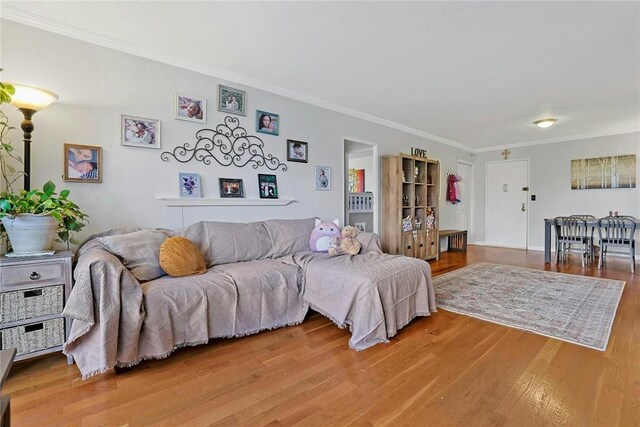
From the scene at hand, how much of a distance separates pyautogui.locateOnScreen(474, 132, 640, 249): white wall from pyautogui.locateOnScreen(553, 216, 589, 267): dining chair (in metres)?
0.98

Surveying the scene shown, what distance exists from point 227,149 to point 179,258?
1264 mm

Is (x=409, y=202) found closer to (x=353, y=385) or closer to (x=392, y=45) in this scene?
(x=392, y=45)

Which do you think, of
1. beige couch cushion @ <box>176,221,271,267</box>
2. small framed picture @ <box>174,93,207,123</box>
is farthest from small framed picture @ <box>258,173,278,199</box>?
small framed picture @ <box>174,93,207,123</box>

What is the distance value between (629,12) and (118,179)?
3820 mm

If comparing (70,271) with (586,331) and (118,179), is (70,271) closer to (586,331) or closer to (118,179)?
(118,179)

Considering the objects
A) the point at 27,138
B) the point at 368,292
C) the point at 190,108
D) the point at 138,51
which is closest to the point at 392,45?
the point at 190,108

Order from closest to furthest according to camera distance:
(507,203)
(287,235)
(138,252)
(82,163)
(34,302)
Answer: (34,302) → (138,252) → (82,163) → (287,235) → (507,203)

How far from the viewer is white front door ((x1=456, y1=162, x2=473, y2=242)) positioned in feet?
21.9

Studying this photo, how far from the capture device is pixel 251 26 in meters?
2.21

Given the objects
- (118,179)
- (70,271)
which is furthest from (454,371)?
(118,179)

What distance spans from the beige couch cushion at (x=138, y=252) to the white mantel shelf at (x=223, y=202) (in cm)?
49

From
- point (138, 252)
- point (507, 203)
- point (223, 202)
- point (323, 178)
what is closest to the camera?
point (138, 252)

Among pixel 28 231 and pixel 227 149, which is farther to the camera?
pixel 227 149

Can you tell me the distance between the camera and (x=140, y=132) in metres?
2.56
